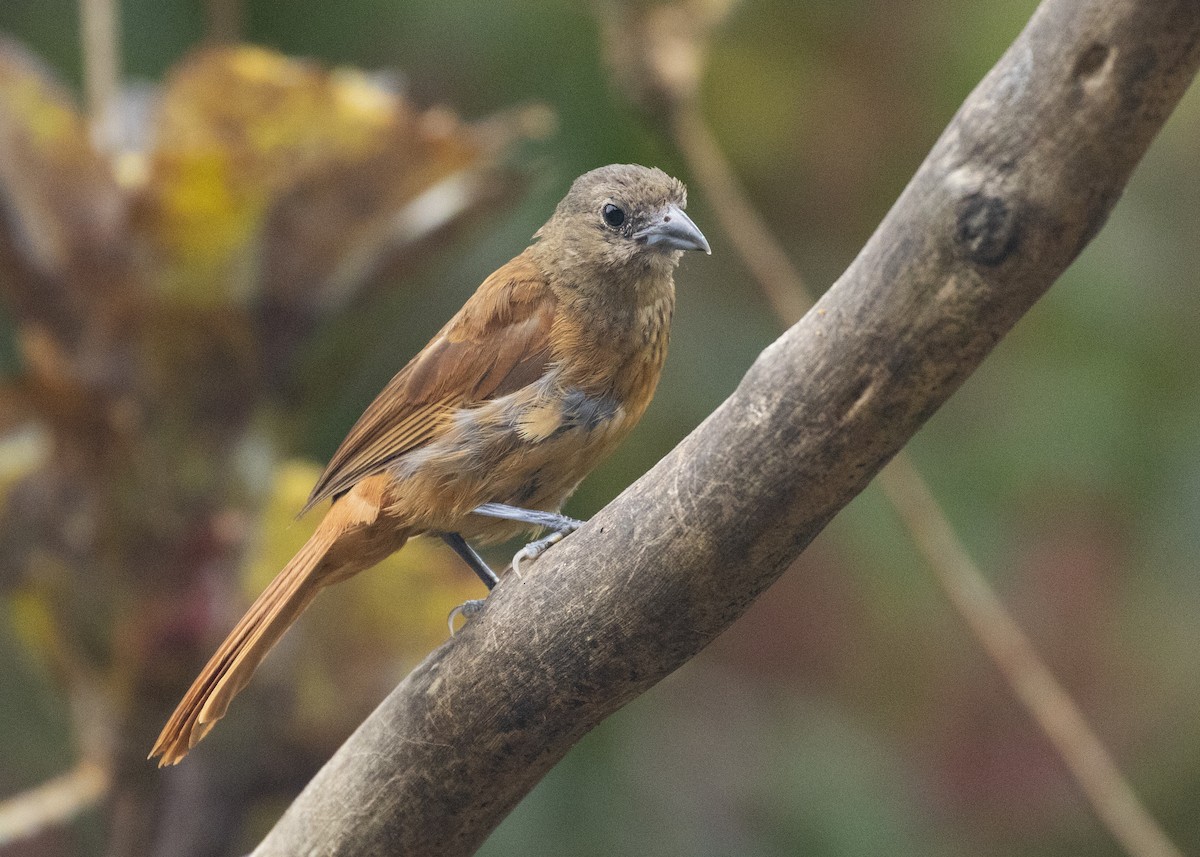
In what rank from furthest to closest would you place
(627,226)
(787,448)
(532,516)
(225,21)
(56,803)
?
1. (225,21)
2. (56,803)
3. (627,226)
4. (532,516)
5. (787,448)

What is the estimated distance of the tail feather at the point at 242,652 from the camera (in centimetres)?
216

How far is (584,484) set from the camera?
3.91 metres

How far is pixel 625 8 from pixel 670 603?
1.51 m

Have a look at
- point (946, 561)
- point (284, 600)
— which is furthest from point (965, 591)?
point (284, 600)

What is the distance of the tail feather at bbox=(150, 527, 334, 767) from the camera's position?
216cm

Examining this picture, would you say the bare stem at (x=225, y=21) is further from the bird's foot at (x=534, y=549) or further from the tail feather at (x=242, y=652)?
the bird's foot at (x=534, y=549)

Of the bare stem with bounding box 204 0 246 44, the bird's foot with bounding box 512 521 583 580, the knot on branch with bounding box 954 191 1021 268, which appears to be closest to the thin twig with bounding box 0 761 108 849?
the bird's foot with bounding box 512 521 583 580

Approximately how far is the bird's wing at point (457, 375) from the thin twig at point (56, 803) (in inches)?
34.1

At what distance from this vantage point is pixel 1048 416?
3.92m

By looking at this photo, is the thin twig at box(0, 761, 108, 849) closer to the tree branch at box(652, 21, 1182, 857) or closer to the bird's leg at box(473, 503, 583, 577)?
the bird's leg at box(473, 503, 583, 577)

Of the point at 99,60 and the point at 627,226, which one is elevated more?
the point at 99,60

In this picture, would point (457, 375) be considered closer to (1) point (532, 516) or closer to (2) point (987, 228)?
(1) point (532, 516)

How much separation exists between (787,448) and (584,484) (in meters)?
2.36

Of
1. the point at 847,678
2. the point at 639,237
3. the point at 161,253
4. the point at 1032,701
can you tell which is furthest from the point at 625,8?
the point at 847,678
